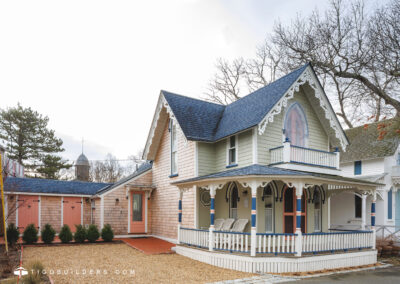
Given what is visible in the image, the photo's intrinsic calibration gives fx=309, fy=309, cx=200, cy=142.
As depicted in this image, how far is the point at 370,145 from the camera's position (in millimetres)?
20844

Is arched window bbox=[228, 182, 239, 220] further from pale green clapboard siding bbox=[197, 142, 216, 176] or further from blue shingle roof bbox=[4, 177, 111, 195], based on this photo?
blue shingle roof bbox=[4, 177, 111, 195]

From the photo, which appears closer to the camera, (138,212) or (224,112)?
(224,112)

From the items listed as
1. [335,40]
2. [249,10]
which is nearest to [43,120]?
[249,10]

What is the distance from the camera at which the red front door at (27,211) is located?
1792cm

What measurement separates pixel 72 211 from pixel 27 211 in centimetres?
255

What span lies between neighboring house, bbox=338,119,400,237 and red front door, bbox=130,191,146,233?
12726 mm

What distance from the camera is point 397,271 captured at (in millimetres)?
10961

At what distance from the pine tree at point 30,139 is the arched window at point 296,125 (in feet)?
95.4

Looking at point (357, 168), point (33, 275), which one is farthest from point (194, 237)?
point (357, 168)

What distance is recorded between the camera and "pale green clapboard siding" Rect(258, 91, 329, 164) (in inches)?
511

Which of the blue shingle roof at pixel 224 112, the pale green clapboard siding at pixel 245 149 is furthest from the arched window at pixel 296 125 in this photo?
the pale green clapboard siding at pixel 245 149

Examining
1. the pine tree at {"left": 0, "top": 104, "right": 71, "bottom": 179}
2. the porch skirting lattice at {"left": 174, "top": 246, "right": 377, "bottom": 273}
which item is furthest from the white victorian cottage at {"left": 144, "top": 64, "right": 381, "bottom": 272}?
the pine tree at {"left": 0, "top": 104, "right": 71, "bottom": 179}

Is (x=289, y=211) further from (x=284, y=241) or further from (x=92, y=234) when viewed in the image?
(x=92, y=234)

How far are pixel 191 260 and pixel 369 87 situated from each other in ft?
40.1
